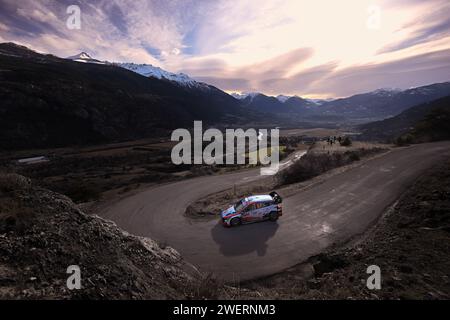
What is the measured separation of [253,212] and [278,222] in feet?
5.64

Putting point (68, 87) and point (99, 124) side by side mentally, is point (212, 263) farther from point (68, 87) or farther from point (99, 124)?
point (68, 87)

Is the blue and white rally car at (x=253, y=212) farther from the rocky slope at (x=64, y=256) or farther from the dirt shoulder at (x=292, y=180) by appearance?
the rocky slope at (x=64, y=256)

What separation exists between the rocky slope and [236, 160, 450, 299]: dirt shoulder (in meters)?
2.89

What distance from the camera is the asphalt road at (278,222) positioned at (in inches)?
457

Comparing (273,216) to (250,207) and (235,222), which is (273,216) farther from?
(235,222)

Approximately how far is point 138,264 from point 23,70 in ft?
495

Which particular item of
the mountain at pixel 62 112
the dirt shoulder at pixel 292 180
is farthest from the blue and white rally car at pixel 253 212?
the mountain at pixel 62 112

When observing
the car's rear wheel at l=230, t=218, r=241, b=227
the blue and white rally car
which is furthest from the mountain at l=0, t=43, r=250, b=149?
the car's rear wheel at l=230, t=218, r=241, b=227

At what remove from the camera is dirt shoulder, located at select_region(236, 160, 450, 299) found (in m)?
7.24

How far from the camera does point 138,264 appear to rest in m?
8.06

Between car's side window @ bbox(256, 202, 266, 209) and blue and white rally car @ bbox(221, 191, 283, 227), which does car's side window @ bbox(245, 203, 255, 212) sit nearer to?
blue and white rally car @ bbox(221, 191, 283, 227)

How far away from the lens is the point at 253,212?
15.2 m

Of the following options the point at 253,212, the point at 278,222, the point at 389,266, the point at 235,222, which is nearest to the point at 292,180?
the point at 278,222
